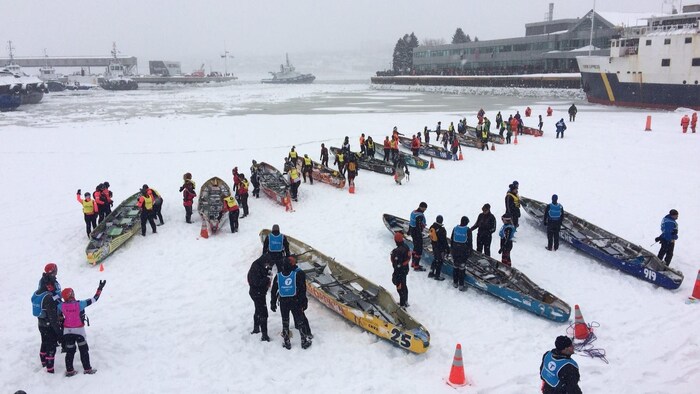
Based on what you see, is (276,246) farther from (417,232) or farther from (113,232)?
(113,232)

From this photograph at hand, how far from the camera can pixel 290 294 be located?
7.17 meters

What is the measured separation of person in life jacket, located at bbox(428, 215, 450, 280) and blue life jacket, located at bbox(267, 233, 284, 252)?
10.4 feet

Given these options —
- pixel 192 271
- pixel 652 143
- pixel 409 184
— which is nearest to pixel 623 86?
pixel 652 143

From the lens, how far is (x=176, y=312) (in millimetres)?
8922

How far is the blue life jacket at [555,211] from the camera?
10688 mm

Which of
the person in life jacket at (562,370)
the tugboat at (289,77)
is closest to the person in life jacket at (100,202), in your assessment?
the person in life jacket at (562,370)

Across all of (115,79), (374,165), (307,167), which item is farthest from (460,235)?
(115,79)

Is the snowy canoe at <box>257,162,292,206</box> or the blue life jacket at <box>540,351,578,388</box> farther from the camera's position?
the snowy canoe at <box>257,162,292,206</box>

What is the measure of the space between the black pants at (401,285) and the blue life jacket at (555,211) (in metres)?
4.61

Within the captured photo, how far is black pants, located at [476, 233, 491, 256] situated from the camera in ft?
33.7

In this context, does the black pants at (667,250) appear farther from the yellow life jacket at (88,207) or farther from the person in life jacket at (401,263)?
the yellow life jacket at (88,207)

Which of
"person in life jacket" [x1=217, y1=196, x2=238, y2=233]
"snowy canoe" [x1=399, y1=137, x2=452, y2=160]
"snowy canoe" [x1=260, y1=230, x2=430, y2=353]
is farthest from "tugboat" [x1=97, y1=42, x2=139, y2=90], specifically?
"snowy canoe" [x1=260, y1=230, x2=430, y2=353]

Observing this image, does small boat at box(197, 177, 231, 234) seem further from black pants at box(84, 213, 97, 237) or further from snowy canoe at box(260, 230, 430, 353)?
snowy canoe at box(260, 230, 430, 353)

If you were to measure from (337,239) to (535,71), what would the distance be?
231 ft
